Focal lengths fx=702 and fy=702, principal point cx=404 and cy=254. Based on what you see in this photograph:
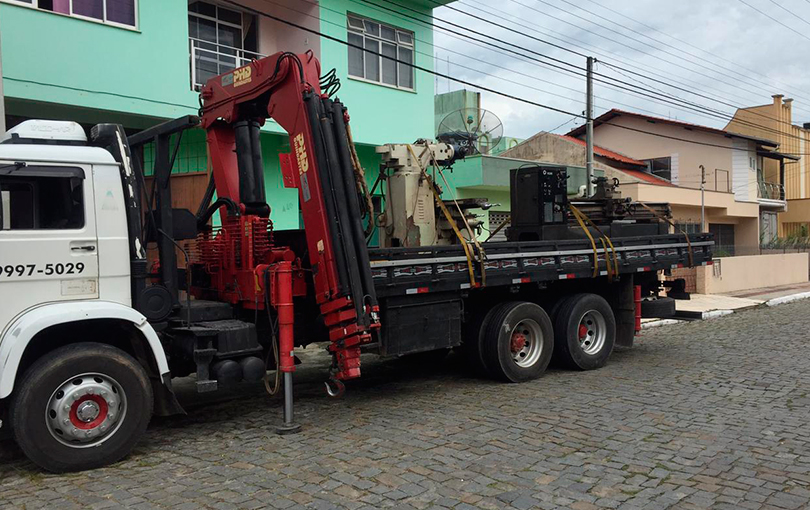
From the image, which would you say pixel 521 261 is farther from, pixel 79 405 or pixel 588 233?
pixel 79 405

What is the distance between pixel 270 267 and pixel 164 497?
2.52 metres

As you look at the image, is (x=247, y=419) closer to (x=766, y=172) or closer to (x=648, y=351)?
(x=648, y=351)

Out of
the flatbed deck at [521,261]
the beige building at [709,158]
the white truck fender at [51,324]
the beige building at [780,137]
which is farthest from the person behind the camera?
the beige building at [780,137]

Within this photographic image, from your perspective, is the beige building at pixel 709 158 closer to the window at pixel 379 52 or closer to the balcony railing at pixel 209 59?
the window at pixel 379 52

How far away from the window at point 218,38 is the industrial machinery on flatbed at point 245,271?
6.46 metres

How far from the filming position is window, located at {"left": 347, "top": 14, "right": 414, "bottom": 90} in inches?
616

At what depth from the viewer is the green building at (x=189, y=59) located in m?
10.6

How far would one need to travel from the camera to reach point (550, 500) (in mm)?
4816

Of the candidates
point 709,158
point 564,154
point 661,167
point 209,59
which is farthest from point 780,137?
point 209,59

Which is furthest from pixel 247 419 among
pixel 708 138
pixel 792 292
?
pixel 708 138

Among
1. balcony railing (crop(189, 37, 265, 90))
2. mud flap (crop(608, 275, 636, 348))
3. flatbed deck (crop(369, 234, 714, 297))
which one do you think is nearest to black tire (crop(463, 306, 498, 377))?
flatbed deck (crop(369, 234, 714, 297))

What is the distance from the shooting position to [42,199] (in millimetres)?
5652

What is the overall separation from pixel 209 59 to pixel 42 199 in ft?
30.5

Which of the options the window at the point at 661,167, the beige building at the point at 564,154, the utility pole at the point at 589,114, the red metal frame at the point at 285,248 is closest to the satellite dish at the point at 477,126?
the utility pole at the point at 589,114
